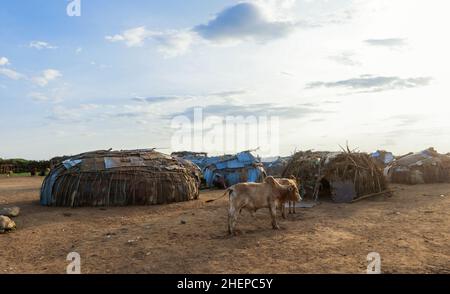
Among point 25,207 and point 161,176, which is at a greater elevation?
point 161,176

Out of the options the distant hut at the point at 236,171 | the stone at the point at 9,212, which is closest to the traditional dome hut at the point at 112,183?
the stone at the point at 9,212

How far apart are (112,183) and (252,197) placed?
27.7ft

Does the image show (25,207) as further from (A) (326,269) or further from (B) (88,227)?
(A) (326,269)

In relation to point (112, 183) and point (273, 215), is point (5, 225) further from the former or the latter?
point (273, 215)

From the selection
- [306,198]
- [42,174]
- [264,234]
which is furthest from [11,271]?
[42,174]

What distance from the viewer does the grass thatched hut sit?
1842 cm

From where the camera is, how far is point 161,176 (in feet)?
59.7

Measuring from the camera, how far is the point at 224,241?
399 inches

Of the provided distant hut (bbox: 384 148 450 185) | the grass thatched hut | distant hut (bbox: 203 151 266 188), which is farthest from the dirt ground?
distant hut (bbox: 384 148 450 185)

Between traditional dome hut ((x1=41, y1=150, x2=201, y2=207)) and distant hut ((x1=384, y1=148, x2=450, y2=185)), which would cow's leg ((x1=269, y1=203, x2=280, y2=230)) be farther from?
distant hut ((x1=384, y1=148, x2=450, y2=185))

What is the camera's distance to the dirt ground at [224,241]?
8.04 m

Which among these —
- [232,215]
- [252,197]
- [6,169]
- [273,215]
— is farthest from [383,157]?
[6,169]

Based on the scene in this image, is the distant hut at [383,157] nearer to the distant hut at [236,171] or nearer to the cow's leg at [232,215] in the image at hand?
the distant hut at [236,171]

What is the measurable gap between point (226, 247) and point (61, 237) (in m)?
5.18
